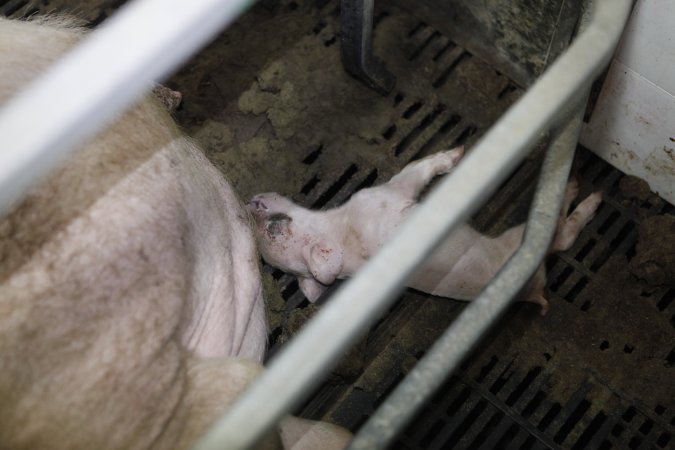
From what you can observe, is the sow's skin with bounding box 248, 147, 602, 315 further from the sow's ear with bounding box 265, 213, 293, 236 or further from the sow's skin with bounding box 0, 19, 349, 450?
the sow's skin with bounding box 0, 19, 349, 450

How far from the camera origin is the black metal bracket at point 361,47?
2369 millimetres

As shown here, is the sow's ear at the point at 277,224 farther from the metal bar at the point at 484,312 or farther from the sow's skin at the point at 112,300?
the metal bar at the point at 484,312

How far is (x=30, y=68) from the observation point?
5.56 ft

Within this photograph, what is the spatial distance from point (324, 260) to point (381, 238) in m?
0.17

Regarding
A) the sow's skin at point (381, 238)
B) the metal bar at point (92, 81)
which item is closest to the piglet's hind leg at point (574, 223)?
the sow's skin at point (381, 238)

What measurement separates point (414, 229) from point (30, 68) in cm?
105

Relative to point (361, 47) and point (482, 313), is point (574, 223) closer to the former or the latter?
point (361, 47)

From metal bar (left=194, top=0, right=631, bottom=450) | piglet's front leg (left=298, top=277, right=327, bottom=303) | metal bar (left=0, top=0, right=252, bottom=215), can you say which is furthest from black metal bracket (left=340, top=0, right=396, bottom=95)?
metal bar (left=0, top=0, right=252, bottom=215)

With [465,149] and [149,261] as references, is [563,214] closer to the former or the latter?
[465,149]

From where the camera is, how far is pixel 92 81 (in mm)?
831

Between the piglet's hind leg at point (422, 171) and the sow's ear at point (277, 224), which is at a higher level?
the piglet's hind leg at point (422, 171)

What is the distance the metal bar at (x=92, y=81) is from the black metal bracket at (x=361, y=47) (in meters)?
1.52

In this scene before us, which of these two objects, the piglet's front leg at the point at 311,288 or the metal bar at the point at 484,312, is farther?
the piglet's front leg at the point at 311,288

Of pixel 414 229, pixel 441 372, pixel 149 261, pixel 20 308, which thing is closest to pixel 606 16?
pixel 414 229
